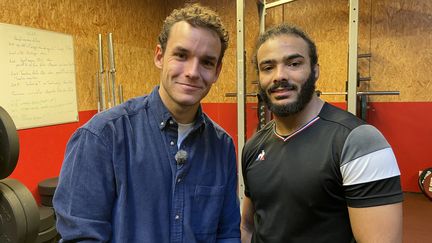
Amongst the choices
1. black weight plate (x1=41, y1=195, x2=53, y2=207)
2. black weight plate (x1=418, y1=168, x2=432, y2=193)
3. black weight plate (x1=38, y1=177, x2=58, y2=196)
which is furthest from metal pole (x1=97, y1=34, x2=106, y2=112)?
black weight plate (x1=418, y1=168, x2=432, y2=193)

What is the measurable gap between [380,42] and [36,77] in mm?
3513

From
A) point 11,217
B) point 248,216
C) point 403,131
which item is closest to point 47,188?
point 11,217

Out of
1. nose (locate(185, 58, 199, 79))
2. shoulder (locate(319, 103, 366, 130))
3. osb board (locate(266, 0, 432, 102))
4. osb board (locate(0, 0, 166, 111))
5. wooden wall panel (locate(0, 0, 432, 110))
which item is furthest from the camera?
osb board (locate(266, 0, 432, 102))

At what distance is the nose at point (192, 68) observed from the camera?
976mm

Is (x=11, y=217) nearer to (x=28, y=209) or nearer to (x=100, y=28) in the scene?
(x=28, y=209)

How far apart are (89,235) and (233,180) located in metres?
0.55

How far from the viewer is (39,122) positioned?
2.80 meters

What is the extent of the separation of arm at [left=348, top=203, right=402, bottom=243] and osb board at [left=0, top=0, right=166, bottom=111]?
9.35ft

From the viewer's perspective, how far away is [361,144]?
105 centimetres

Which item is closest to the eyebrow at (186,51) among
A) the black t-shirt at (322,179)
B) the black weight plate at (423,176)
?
the black t-shirt at (322,179)

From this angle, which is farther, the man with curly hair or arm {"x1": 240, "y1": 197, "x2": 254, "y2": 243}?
arm {"x1": 240, "y1": 197, "x2": 254, "y2": 243}

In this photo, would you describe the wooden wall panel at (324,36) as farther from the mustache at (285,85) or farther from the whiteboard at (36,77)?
the mustache at (285,85)

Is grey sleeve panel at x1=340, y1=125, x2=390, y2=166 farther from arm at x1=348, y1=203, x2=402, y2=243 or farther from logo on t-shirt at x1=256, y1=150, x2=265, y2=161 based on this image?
logo on t-shirt at x1=256, y1=150, x2=265, y2=161

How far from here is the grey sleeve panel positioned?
3.43ft
